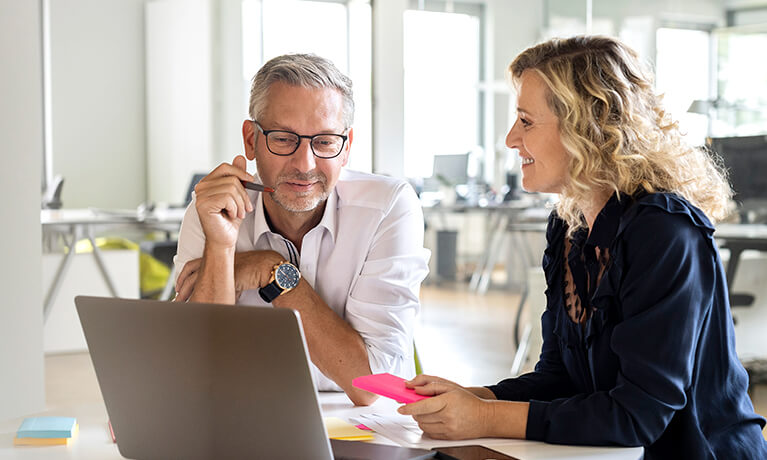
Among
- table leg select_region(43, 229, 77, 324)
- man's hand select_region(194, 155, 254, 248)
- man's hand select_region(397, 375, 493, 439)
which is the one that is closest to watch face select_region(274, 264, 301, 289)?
man's hand select_region(194, 155, 254, 248)

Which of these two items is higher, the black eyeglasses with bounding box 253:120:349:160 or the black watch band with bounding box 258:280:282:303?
the black eyeglasses with bounding box 253:120:349:160

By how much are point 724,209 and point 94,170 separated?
8.39 meters

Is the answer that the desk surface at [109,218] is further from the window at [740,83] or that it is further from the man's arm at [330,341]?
the man's arm at [330,341]

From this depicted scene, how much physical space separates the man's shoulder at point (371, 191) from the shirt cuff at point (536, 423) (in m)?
0.70

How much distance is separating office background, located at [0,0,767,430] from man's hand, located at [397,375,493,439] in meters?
0.70

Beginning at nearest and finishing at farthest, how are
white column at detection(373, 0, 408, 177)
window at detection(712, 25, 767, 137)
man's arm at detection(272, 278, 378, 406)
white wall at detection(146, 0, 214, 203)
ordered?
man's arm at detection(272, 278, 378, 406) → window at detection(712, 25, 767, 137) → white column at detection(373, 0, 408, 177) → white wall at detection(146, 0, 214, 203)

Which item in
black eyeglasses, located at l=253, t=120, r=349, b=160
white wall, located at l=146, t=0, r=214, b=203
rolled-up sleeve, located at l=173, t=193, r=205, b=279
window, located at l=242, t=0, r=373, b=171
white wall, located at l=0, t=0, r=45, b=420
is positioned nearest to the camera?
black eyeglasses, located at l=253, t=120, r=349, b=160

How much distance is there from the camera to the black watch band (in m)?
1.68

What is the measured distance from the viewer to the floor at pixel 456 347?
14.7ft

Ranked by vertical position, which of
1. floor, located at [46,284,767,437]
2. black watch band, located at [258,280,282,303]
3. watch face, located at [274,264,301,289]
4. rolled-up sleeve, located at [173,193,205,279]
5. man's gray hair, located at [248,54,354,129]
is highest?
man's gray hair, located at [248,54,354,129]

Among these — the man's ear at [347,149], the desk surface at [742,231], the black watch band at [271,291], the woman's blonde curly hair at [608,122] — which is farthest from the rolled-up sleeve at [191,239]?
the desk surface at [742,231]

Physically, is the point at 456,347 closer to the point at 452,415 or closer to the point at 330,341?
the point at 330,341

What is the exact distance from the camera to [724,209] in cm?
156

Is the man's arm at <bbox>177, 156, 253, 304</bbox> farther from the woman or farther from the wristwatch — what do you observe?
the woman
